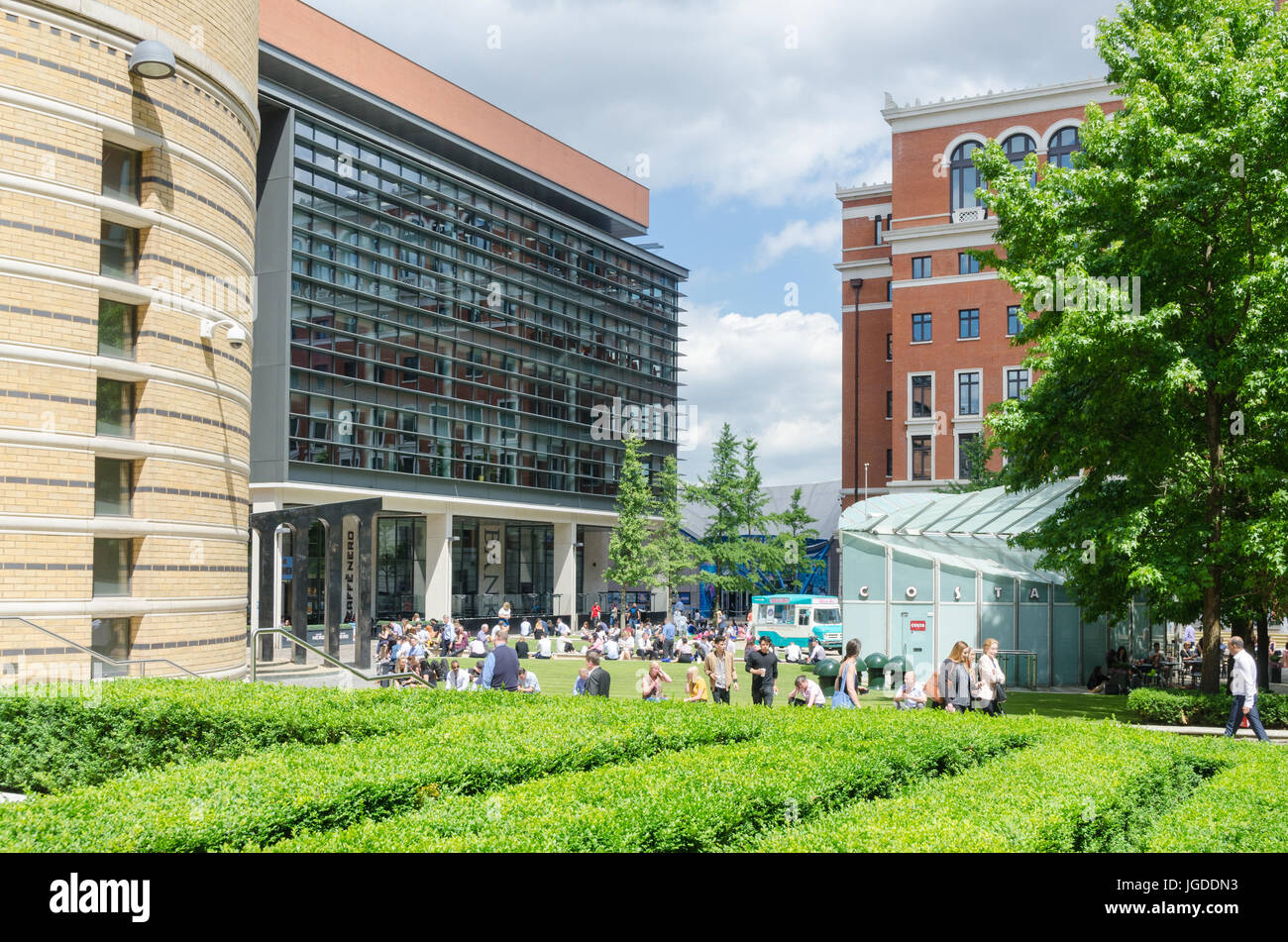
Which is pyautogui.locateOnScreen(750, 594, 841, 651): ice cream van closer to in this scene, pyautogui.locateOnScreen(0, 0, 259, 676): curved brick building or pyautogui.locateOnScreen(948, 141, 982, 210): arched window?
pyautogui.locateOnScreen(948, 141, 982, 210): arched window

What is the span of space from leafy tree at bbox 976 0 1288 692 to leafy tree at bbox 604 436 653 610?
3946 cm

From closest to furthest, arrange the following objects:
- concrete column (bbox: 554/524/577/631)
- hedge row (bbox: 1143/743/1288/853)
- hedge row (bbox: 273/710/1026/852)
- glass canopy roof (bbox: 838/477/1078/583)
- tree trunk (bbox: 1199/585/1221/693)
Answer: hedge row (bbox: 273/710/1026/852) → hedge row (bbox: 1143/743/1288/853) → tree trunk (bbox: 1199/585/1221/693) → glass canopy roof (bbox: 838/477/1078/583) → concrete column (bbox: 554/524/577/631)

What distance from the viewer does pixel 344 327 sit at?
47.1m

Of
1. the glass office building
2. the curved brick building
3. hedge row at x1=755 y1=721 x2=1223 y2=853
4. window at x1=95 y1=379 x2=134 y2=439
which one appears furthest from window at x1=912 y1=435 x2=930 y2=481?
hedge row at x1=755 y1=721 x2=1223 y2=853

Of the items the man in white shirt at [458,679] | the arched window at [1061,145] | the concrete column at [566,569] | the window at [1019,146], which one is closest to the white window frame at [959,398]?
the window at [1019,146]

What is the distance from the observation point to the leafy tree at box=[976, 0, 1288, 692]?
58.6 ft

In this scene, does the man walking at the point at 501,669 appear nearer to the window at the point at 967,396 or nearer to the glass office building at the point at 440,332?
the glass office building at the point at 440,332

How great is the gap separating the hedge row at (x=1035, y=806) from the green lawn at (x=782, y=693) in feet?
20.9

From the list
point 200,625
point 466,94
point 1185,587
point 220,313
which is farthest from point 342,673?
point 466,94

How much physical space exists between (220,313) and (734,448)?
44172 millimetres

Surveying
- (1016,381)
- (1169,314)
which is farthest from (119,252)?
(1016,381)

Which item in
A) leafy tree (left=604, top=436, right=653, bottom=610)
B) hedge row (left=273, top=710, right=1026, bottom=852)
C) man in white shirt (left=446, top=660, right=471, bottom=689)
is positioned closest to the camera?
hedge row (left=273, top=710, right=1026, bottom=852)

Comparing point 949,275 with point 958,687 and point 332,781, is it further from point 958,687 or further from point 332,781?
point 332,781
